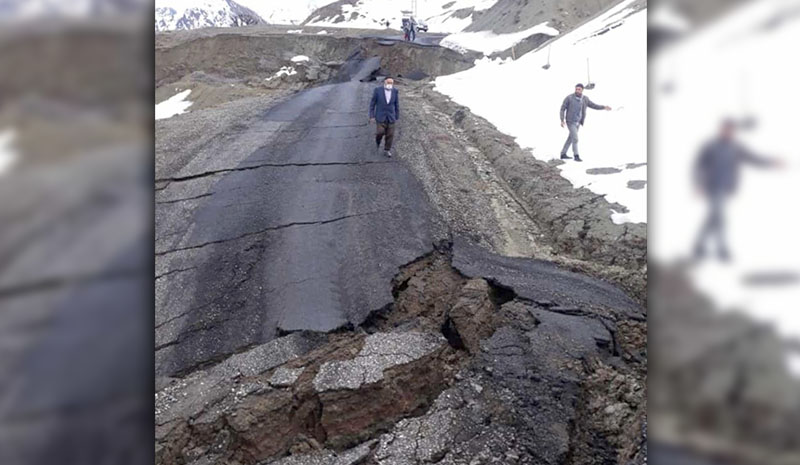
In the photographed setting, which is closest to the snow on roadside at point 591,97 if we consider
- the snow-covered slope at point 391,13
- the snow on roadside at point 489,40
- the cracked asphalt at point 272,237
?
the cracked asphalt at point 272,237

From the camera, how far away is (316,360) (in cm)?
404

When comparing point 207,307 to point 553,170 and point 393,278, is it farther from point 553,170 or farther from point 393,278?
point 553,170

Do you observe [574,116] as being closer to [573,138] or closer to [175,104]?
[573,138]

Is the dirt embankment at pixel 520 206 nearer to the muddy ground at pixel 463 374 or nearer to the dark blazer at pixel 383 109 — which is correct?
the muddy ground at pixel 463 374

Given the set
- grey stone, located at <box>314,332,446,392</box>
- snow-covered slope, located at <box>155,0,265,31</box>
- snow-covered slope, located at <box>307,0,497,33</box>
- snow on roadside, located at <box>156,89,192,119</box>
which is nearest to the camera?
grey stone, located at <box>314,332,446,392</box>

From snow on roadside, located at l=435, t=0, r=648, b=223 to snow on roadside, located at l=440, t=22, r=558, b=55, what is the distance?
499 cm

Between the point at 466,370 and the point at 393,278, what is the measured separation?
157 cm

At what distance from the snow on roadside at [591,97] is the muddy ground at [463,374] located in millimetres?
1618

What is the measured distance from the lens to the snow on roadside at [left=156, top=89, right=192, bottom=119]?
18.4 meters

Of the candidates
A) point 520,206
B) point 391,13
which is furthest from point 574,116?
point 391,13

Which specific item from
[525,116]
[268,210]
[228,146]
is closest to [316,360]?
[268,210]

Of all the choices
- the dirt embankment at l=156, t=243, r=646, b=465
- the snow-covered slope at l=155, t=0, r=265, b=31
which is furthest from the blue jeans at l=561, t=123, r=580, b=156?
the snow-covered slope at l=155, t=0, r=265, b=31

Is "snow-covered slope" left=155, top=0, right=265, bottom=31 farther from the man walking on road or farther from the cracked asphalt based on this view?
the cracked asphalt

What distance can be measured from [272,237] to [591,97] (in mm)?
8170
